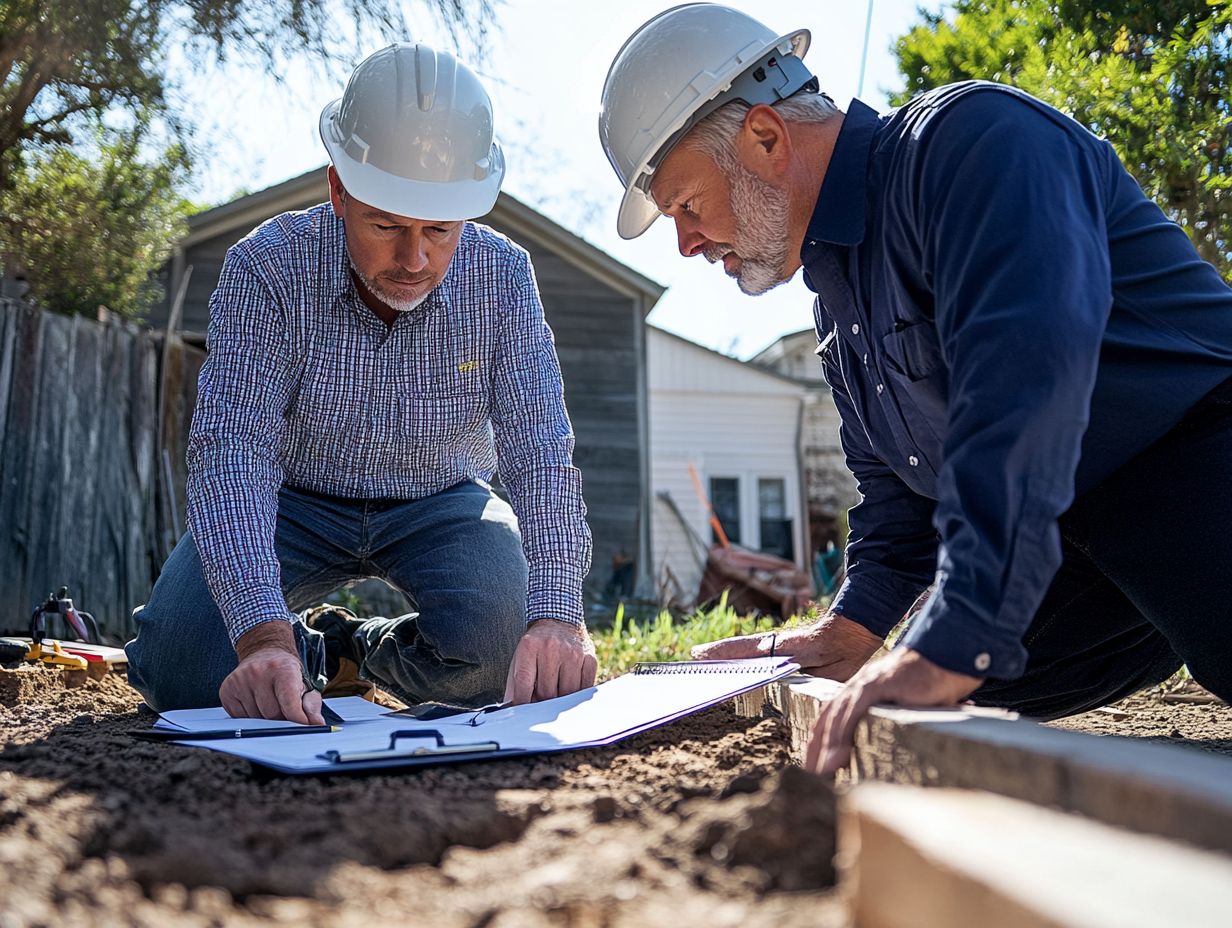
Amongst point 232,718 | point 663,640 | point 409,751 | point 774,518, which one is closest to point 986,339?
point 409,751

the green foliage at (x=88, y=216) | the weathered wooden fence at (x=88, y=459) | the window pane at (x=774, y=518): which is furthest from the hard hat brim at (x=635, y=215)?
the window pane at (x=774, y=518)

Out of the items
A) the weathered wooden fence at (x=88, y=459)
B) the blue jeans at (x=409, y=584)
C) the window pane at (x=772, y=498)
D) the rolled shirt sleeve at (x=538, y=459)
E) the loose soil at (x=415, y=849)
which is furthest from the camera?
the window pane at (x=772, y=498)

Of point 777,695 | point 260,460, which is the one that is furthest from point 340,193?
point 777,695

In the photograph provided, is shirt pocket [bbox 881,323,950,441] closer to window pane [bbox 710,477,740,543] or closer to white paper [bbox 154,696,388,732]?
white paper [bbox 154,696,388,732]

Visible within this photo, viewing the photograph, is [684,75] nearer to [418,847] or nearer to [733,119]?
[733,119]

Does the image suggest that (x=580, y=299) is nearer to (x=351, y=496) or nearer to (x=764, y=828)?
(x=351, y=496)

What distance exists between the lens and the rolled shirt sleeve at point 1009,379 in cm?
160

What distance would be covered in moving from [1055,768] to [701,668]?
1.41 m

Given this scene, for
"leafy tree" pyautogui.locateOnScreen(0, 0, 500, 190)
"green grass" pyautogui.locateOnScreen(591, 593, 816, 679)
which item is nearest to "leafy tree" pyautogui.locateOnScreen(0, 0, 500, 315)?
"leafy tree" pyautogui.locateOnScreen(0, 0, 500, 190)

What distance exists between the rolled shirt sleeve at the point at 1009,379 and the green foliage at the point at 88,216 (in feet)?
22.3

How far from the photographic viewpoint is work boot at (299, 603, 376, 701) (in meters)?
3.43

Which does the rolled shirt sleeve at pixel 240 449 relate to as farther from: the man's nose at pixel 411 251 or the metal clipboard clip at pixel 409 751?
the metal clipboard clip at pixel 409 751

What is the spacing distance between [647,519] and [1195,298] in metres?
11.0

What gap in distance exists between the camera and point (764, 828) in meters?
Answer: 1.21
